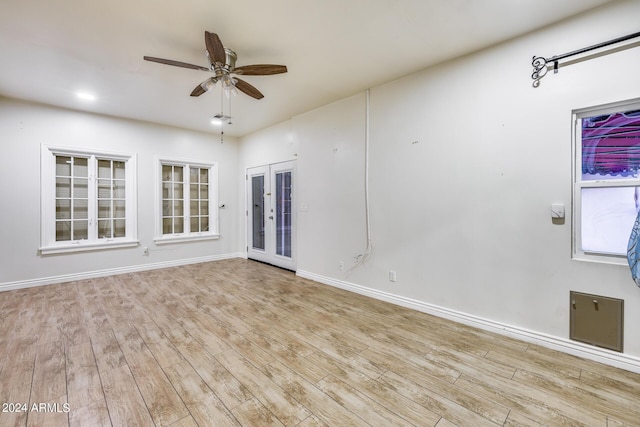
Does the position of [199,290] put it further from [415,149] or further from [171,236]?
[415,149]

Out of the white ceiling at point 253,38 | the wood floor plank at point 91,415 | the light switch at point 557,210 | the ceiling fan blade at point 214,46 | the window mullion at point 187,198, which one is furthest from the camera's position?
the window mullion at point 187,198

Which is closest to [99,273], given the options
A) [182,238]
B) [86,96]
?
[182,238]

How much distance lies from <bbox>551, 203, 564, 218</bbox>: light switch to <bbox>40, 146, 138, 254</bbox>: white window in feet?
20.0

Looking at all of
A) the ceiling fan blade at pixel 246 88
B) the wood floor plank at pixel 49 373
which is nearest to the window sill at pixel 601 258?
the ceiling fan blade at pixel 246 88

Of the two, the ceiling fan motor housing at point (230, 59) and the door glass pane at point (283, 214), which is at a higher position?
the ceiling fan motor housing at point (230, 59)

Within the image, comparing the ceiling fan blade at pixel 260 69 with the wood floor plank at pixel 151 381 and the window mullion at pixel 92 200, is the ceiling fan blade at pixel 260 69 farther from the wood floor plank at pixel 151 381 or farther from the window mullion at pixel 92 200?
the window mullion at pixel 92 200

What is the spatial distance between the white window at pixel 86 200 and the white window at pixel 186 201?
1.72 ft

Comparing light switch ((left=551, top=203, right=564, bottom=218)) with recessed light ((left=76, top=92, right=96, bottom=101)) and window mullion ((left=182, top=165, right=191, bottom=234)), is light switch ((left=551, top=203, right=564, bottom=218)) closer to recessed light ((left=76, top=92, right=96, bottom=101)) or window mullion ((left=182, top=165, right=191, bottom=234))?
recessed light ((left=76, top=92, right=96, bottom=101))

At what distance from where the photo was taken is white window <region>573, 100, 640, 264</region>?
2146 millimetres

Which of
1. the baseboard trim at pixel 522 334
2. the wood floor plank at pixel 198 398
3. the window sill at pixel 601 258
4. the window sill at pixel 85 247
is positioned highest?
the window sill at pixel 601 258

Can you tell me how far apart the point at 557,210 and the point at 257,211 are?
16.6ft

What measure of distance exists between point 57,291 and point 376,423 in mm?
4797

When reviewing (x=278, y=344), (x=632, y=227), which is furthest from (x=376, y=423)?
(x=632, y=227)

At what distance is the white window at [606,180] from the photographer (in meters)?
2.15
